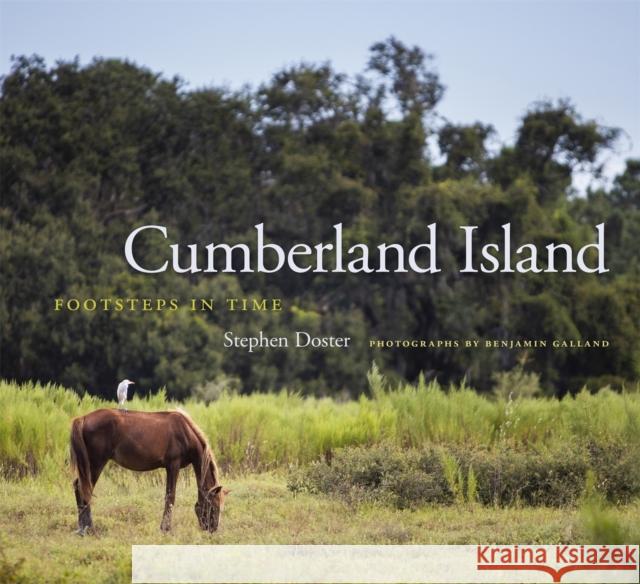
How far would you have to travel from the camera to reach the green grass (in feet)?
27.0

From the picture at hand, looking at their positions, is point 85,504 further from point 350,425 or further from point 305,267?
point 305,267

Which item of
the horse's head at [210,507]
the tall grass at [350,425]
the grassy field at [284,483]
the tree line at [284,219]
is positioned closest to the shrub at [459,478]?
the grassy field at [284,483]

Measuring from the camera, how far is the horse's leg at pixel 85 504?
8.66 m

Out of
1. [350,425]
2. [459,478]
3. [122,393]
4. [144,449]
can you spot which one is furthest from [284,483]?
[144,449]

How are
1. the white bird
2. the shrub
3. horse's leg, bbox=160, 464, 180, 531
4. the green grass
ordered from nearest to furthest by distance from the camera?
the green grass, horse's leg, bbox=160, 464, 180, 531, the white bird, the shrub

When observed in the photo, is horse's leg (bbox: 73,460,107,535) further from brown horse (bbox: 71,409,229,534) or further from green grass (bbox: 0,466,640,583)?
green grass (bbox: 0,466,640,583)

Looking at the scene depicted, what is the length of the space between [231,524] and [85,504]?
120 cm

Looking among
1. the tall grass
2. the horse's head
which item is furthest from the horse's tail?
the tall grass

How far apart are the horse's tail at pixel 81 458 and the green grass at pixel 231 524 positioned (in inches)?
15.0

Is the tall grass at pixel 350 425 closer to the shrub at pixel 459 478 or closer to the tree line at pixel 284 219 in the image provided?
the shrub at pixel 459 478

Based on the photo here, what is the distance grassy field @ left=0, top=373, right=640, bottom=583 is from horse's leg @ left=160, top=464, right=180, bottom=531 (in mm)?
87

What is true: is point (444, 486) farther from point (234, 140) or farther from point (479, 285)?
point (234, 140)

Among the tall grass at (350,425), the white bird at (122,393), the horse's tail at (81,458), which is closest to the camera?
the horse's tail at (81,458)

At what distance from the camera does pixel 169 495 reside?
28.6 ft
